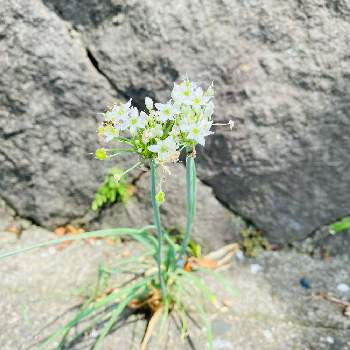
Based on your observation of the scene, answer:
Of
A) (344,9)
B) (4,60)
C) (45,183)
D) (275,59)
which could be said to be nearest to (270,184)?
(275,59)

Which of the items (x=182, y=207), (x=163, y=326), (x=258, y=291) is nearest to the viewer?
(x=163, y=326)

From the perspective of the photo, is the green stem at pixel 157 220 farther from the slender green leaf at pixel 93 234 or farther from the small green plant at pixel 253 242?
the small green plant at pixel 253 242

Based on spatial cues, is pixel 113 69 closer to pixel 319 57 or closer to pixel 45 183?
pixel 45 183

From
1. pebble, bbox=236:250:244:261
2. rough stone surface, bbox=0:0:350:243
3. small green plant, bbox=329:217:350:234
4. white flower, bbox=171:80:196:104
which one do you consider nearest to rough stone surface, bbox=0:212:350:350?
pebble, bbox=236:250:244:261

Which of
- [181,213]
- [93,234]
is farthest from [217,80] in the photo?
[93,234]

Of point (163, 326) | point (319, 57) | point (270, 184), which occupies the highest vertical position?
point (319, 57)
